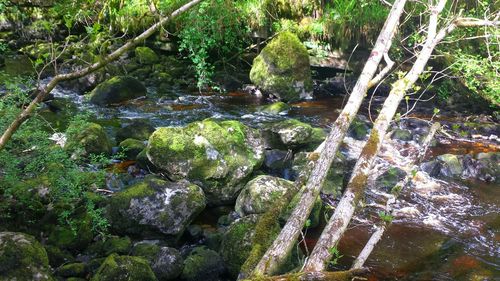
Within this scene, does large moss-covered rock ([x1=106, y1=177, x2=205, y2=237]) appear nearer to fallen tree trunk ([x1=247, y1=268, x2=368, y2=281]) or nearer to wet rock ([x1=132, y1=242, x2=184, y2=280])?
wet rock ([x1=132, y1=242, x2=184, y2=280])

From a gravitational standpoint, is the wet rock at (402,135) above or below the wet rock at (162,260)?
below

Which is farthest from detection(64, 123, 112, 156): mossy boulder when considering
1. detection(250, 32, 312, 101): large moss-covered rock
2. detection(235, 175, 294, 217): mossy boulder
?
detection(250, 32, 312, 101): large moss-covered rock

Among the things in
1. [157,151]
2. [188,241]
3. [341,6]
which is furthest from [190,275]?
[341,6]

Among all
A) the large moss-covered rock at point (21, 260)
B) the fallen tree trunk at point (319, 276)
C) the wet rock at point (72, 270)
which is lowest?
the wet rock at point (72, 270)

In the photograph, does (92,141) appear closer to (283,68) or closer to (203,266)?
(203,266)

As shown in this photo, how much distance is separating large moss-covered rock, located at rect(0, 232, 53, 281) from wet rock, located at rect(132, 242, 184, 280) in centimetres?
106

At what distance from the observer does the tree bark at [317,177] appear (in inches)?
140

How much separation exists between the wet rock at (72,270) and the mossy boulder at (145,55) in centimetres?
996

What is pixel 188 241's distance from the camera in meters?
5.41

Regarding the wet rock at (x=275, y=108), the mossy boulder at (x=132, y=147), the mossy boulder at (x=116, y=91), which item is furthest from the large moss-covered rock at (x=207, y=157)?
the mossy boulder at (x=116, y=91)

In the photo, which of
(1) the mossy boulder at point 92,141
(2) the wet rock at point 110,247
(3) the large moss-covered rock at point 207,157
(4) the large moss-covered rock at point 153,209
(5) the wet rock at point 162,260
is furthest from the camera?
(1) the mossy boulder at point 92,141

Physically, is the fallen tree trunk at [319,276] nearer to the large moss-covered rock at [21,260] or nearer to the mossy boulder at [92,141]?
the large moss-covered rock at [21,260]

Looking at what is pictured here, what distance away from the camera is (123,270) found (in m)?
3.97

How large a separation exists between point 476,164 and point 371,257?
4.65 metres
